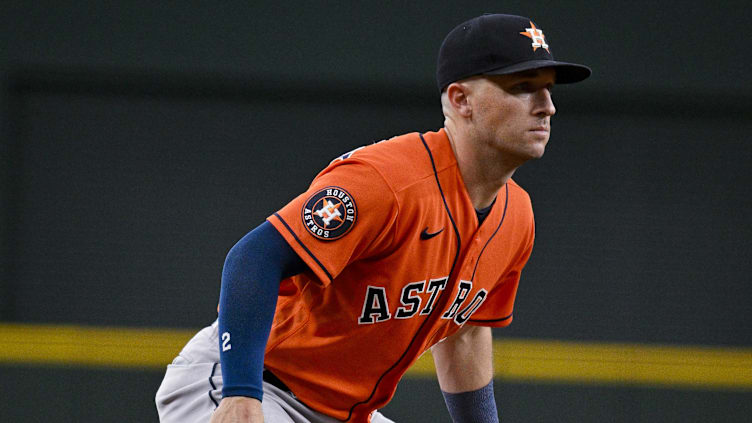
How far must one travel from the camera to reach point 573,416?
18.1 feet

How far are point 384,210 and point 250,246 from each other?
315 millimetres

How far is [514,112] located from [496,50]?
159mm

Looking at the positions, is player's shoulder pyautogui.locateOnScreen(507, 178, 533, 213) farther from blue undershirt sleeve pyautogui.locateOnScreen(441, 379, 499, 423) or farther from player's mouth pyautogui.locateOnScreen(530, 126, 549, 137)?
blue undershirt sleeve pyautogui.locateOnScreen(441, 379, 499, 423)

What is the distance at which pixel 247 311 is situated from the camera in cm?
190

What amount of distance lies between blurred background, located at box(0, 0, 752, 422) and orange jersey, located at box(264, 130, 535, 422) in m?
3.21

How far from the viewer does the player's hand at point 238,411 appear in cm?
186

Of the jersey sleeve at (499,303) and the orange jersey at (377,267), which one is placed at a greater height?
the orange jersey at (377,267)

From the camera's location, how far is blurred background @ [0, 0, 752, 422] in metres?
5.73

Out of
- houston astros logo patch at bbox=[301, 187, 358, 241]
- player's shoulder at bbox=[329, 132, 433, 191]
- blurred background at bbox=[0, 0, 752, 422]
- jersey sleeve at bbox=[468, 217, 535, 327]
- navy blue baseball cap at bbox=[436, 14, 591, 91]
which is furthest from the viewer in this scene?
blurred background at bbox=[0, 0, 752, 422]

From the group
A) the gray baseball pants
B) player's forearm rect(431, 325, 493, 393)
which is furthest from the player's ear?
the gray baseball pants

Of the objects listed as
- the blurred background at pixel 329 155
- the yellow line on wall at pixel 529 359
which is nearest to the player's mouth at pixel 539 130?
the yellow line on wall at pixel 529 359

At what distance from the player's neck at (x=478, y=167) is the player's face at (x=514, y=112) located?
38mm

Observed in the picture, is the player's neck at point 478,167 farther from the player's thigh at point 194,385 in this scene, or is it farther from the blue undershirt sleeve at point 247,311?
the player's thigh at point 194,385

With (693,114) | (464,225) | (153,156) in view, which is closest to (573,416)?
(693,114)
